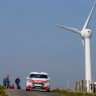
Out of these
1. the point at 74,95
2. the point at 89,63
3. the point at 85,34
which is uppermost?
the point at 85,34

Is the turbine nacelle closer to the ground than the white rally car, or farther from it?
farther from it

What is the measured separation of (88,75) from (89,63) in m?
1.52

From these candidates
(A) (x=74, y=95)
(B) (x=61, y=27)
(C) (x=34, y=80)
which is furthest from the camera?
(B) (x=61, y=27)

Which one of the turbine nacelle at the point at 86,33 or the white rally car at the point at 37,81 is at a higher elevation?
the turbine nacelle at the point at 86,33

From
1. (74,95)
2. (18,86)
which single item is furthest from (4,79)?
(74,95)

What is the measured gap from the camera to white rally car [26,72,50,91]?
43975 mm

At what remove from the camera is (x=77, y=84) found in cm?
4625

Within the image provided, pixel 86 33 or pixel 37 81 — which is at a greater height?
pixel 86 33

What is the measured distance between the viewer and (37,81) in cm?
4397

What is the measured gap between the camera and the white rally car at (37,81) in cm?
4397

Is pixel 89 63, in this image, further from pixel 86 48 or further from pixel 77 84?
pixel 77 84

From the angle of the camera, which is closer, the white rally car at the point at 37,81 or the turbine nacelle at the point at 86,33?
the white rally car at the point at 37,81

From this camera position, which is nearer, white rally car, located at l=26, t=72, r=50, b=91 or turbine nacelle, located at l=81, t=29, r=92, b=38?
white rally car, located at l=26, t=72, r=50, b=91

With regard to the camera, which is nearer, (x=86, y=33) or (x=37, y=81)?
(x=37, y=81)
